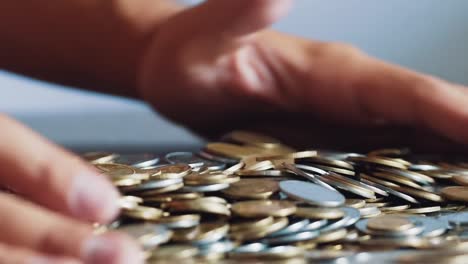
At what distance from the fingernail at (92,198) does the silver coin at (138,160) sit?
164 mm

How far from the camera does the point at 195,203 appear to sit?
42 centimetres

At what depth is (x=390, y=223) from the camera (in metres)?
0.43

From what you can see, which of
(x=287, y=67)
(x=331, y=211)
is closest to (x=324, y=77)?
(x=287, y=67)

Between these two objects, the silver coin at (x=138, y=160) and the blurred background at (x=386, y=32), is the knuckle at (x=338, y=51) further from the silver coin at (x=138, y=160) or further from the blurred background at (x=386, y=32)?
the blurred background at (x=386, y=32)

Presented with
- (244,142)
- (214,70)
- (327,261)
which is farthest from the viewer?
(214,70)

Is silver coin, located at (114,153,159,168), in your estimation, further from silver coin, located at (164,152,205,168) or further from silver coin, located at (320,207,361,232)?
silver coin, located at (320,207,361,232)

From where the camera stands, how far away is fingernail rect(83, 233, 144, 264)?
1.04 feet

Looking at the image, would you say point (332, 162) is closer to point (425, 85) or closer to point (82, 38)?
point (425, 85)

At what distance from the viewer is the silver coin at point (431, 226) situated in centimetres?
42

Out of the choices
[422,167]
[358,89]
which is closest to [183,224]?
[422,167]

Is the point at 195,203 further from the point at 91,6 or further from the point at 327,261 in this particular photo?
the point at 91,6

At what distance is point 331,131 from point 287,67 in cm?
9

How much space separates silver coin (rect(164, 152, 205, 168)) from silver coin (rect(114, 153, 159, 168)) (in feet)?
0.04

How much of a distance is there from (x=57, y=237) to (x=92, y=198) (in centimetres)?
3
